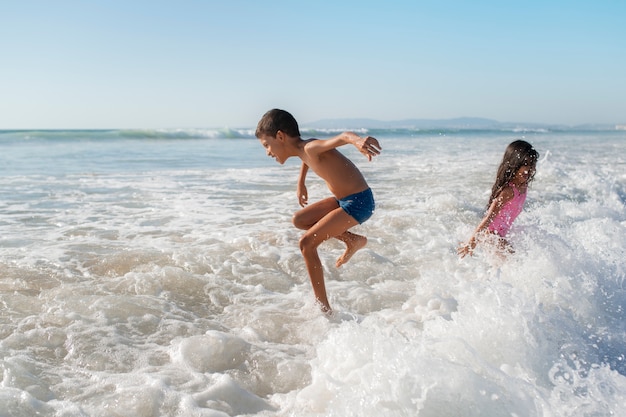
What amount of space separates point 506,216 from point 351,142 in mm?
2034

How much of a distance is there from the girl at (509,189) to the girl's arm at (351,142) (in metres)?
1.76

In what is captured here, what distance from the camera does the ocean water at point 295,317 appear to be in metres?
2.93

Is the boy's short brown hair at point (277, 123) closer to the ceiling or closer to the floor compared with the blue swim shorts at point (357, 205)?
closer to the ceiling

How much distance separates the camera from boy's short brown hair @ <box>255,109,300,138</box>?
4.27 m

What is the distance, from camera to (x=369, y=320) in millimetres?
4230

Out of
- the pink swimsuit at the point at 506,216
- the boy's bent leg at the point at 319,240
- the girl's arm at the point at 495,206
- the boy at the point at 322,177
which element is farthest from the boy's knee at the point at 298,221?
the pink swimsuit at the point at 506,216

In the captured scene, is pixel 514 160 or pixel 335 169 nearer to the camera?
pixel 335 169

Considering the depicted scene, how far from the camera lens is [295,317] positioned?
172 inches

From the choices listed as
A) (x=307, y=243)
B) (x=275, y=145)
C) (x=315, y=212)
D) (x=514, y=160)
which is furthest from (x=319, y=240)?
(x=514, y=160)

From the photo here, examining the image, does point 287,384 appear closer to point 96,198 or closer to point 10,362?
point 10,362

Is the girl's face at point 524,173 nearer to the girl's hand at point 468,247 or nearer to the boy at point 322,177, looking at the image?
the girl's hand at point 468,247

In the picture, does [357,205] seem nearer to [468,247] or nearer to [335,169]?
[335,169]

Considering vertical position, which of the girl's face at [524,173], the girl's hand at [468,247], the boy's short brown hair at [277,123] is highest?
the boy's short brown hair at [277,123]

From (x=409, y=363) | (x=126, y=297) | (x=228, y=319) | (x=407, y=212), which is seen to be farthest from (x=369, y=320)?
(x=407, y=212)
